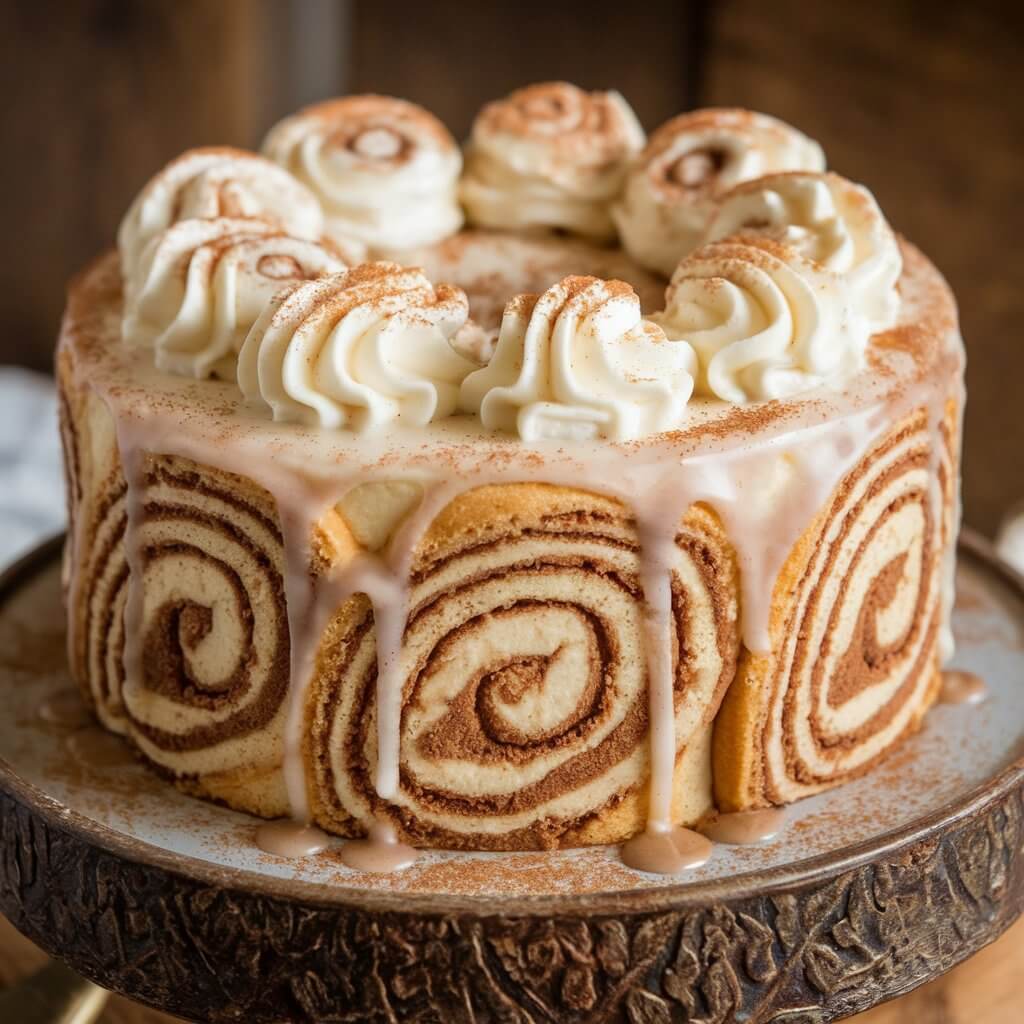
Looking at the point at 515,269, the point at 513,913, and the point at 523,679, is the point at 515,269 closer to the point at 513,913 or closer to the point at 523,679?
the point at 523,679

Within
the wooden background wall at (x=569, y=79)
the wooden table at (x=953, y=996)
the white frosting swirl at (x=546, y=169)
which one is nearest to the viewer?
the wooden table at (x=953, y=996)

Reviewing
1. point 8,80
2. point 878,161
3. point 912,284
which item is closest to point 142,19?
point 8,80

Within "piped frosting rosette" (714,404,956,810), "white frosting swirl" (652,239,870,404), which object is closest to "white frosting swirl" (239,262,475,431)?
"white frosting swirl" (652,239,870,404)

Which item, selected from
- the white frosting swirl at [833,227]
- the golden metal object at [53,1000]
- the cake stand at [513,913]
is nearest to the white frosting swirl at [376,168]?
the white frosting swirl at [833,227]

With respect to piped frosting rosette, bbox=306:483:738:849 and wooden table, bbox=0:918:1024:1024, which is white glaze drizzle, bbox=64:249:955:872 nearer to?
piped frosting rosette, bbox=306:483:738:849

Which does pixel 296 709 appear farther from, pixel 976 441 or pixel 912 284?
pixel 976 441

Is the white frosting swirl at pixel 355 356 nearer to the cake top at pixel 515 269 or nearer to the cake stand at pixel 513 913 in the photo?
the cake top at pixel 515 269

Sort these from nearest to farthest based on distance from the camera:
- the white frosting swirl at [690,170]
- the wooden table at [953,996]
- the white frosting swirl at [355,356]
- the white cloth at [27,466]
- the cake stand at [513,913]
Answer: the cake stand at [513,913] → the white frosting swirl at [355,356] → the wooden table at [953,996] → the white frosting swirl at [690,170] → the white cloth at [27,466]

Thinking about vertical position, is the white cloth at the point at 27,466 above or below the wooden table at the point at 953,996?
below
